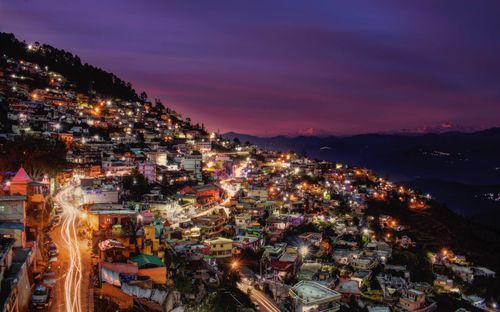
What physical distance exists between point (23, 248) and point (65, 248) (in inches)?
128

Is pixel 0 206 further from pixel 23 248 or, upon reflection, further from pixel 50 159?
pixel 50 159

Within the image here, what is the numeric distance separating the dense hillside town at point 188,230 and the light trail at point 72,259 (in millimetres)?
52

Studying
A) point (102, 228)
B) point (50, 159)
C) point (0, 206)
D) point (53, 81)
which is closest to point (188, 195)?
point (50, 159)

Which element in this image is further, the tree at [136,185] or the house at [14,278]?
the tree at [136,185]

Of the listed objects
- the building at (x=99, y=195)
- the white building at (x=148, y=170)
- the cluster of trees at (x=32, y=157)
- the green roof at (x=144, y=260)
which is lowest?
the green roof at (x=144, y=260)

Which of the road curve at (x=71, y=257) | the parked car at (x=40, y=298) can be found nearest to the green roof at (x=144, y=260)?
the road curve at (x=71, y=257)

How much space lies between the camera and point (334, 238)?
2928 centimetres

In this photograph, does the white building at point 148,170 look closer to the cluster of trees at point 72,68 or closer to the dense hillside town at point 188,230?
the dense hillside town at point 188,230

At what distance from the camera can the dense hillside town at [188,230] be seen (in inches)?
Answer: 524

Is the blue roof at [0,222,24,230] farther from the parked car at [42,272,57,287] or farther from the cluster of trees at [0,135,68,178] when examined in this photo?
the cluster of trees at [0,135,68,178]

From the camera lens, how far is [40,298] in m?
11.0

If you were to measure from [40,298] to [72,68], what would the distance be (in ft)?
213

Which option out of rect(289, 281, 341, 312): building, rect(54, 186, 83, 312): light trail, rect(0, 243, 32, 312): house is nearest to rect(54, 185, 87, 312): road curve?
rect(54, 186, 83, 312): light trail

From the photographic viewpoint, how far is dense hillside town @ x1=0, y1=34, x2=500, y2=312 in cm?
1331
